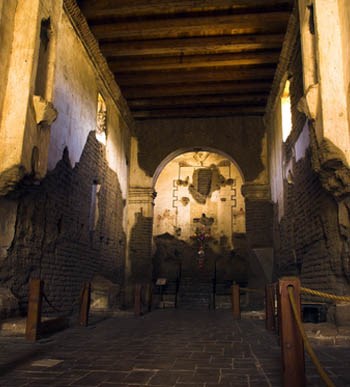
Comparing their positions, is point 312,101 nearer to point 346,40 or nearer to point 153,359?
point 346,40

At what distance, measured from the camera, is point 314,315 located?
668cm

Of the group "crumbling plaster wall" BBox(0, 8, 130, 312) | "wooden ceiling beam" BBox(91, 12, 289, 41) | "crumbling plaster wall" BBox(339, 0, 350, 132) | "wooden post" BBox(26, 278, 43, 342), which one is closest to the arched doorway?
"crumbling plaster wall" BBox(0, 8, 130, 312)

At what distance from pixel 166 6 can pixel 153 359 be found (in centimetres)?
746

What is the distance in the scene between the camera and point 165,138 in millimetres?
14664

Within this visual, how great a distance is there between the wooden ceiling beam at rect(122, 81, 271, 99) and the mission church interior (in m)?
Answer: 0.04

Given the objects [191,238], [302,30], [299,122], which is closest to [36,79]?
[302,30]

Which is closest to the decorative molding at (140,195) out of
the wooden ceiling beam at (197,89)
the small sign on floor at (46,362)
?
the wooden ceiling beam at (197,89)

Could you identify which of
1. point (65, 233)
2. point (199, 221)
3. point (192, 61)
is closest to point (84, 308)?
point (65, 233)

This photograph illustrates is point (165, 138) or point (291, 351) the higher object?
point (165, 138)

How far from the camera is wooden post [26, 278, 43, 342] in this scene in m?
5.51

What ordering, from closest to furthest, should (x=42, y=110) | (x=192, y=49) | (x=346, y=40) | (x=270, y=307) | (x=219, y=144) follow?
(x=346, y=40)
(x=42, y=110)
(x=270, y=307)
(x=192, y=49)
(x=219, y=144)

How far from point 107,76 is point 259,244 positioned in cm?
686

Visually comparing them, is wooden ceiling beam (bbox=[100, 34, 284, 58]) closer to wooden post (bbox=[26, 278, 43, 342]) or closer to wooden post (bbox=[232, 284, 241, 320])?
wooden post (bbox=[232, 284, 241, 320])

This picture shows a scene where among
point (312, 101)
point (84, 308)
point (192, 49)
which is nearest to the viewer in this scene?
point (312, 101)
